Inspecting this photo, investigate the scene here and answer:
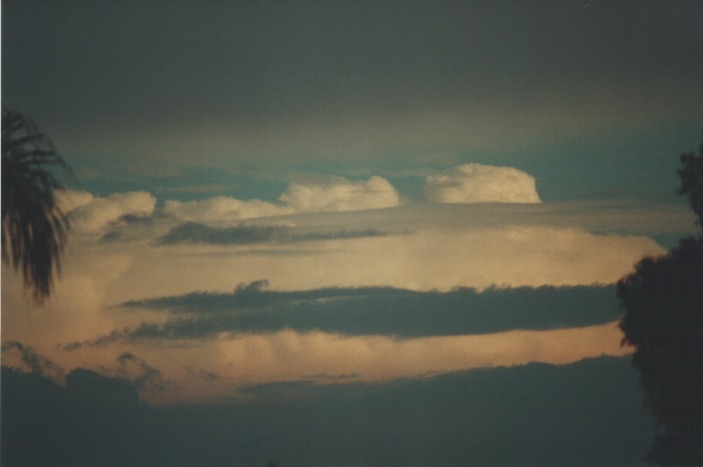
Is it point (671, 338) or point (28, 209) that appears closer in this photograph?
point (28, 209)

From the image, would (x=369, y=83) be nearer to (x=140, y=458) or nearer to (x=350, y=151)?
(x=350, y=151)

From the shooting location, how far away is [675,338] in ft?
24.1

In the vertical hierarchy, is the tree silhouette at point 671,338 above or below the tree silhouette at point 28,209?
below

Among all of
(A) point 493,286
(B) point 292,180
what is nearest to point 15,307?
(B) point 292,180

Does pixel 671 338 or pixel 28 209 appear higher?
pixel 28 209

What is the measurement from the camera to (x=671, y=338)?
7371mm

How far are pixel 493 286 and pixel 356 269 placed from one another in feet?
4.04

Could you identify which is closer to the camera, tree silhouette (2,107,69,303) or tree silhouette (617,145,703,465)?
tree silhouette (2,107,69,303)

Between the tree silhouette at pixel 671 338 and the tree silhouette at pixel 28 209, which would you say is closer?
the tree silhouette at pixel 28 209

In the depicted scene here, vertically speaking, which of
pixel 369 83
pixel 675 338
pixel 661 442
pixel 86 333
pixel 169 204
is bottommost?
pixel 661 442

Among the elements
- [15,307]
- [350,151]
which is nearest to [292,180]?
[350,151]

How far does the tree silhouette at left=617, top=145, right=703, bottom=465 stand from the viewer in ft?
24.0

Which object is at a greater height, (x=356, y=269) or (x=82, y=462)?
(x=356, y=269)

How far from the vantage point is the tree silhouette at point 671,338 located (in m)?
7.32
